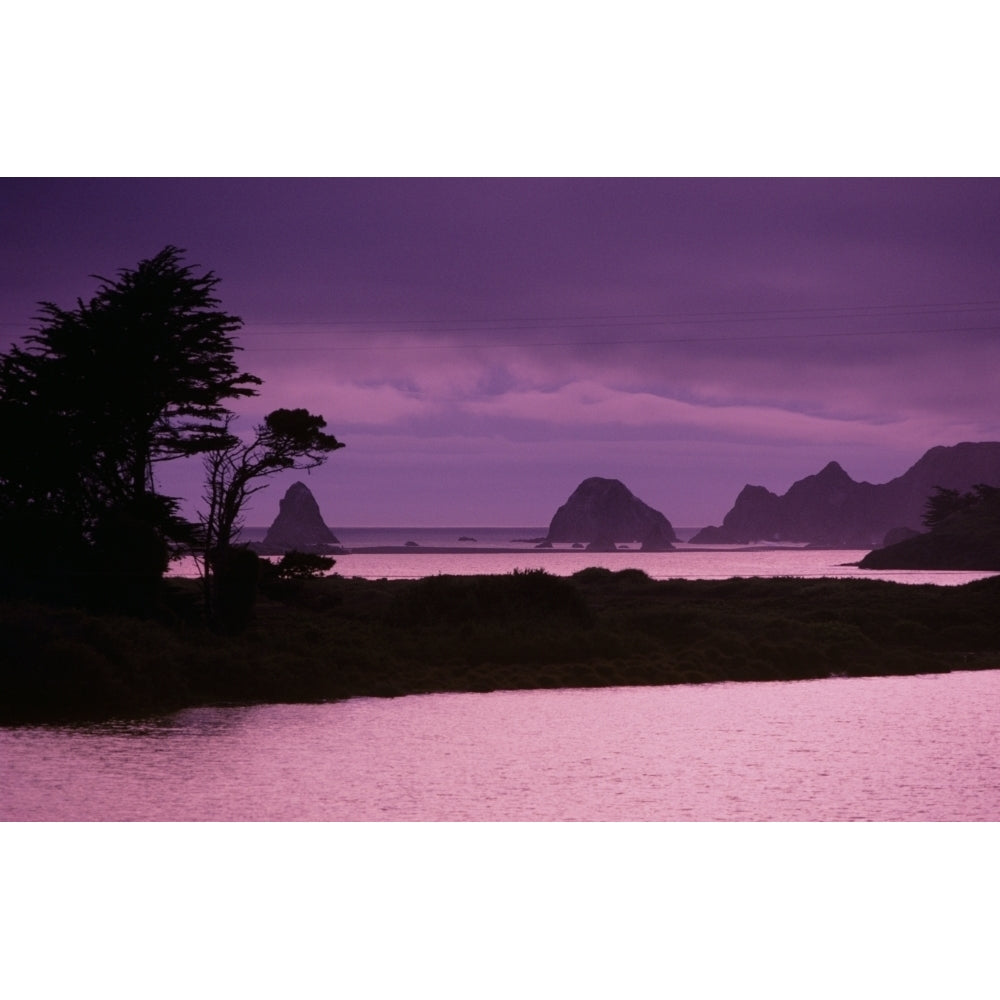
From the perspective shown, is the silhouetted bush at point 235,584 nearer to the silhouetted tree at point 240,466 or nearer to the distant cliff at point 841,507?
the silhouetted tree at point 240,466

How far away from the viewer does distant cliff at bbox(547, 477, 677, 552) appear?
17625 mm

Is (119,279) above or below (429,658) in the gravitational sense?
above

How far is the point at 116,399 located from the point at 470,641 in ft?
23.3

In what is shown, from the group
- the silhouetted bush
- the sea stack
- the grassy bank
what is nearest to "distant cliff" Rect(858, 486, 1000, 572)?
the grassy bank

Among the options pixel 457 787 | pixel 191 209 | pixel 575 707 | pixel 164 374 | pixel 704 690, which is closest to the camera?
pixel 457 787

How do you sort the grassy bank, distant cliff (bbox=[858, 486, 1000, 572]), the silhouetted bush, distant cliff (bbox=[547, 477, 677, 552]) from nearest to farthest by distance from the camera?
the grassy bank
distant cliff (bbox=[547, 477, 677, 552])
the silhouetted bush
distant cliff (bbox=[858, 486, 1000, 572])

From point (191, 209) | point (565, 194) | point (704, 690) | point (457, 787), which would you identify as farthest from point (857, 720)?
point (191, 209)

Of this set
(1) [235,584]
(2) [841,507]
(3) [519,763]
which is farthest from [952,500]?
(1) [235,584]

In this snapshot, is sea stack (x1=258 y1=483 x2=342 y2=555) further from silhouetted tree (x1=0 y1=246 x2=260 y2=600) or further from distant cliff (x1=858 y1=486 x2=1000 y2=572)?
distant cliff (x1=858 y1=486 x2=1000 y2=572)

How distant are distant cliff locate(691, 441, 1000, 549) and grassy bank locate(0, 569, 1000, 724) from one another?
1845 mm

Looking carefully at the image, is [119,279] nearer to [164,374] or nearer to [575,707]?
[164,374]

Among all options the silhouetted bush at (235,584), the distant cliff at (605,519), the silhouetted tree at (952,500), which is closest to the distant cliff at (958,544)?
the silhouetted tree at (952,500)

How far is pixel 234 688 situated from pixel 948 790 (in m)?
9.39

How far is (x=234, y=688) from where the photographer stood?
15.7 metres
